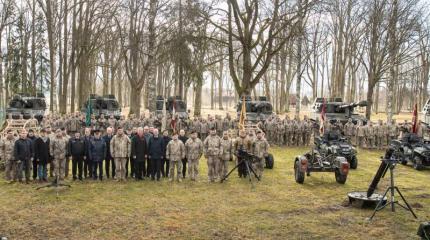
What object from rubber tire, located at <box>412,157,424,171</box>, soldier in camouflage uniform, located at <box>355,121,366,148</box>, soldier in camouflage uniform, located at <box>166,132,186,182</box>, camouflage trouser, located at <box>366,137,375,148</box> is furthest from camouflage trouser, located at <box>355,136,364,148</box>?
soldier in camouflage uniform, located at <box>166,132,186,182</box>

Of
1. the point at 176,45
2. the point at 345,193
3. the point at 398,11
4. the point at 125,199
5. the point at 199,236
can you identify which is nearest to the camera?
the point at 199,236

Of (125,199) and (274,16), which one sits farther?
(274,16)

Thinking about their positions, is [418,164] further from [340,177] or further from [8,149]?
[8,149]

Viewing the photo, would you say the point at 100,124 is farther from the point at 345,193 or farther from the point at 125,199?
the point at 345,193

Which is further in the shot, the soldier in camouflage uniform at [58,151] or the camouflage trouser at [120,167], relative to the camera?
the camouflage trouser at [120,167]

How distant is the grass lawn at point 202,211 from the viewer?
970 centimetres

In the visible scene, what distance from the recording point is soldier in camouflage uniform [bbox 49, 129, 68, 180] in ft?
47.0

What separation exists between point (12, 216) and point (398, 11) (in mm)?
29152

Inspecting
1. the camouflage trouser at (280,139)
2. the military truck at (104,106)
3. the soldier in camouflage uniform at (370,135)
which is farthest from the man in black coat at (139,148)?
the military truck at (104,106)

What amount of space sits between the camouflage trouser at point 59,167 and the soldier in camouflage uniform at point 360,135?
15.8m

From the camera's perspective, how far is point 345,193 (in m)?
13.7

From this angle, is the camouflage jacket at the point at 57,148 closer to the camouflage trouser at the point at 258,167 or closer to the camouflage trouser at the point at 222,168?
the camouflage trouser at the point at 222,168

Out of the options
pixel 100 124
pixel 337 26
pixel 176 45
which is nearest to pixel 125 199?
pixel 100 124

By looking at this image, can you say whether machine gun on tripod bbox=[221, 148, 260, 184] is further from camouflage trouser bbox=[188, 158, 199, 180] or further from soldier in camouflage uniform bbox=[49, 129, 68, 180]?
soldier in camouflage uniform bbox=[49, 129, 68, 180]
